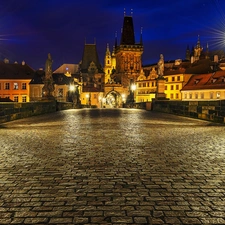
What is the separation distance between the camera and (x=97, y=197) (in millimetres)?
4340

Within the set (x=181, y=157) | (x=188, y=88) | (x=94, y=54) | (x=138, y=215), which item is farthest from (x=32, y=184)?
(x=94, y=54)

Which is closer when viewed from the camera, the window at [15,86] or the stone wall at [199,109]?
the stone wall at [199,109]

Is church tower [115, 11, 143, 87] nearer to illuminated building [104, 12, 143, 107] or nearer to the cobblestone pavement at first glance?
illuminated building [104, 12, 143, 107]

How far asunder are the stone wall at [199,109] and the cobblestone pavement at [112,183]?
7001mm

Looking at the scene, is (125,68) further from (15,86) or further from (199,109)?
(199,109)

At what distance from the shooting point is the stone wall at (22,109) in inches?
636

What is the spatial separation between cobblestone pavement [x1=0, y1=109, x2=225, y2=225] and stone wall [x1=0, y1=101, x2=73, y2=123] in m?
7.75

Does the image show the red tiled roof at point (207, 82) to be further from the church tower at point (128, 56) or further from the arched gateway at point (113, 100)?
the church tower at point (128, 56)

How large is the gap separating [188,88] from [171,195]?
68.5 metres

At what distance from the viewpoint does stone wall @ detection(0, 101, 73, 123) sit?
1615 centimetres

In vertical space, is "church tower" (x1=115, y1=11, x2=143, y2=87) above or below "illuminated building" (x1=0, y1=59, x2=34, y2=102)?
above

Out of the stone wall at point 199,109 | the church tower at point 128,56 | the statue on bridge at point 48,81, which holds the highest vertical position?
the church tower at point 128,56

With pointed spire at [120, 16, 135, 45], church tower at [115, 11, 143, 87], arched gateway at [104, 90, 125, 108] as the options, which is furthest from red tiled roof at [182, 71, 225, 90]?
pointed spire at [120, 16, 135, 45]

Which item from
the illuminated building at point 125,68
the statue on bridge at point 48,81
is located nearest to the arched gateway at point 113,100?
the illuminated building at point 125,68
